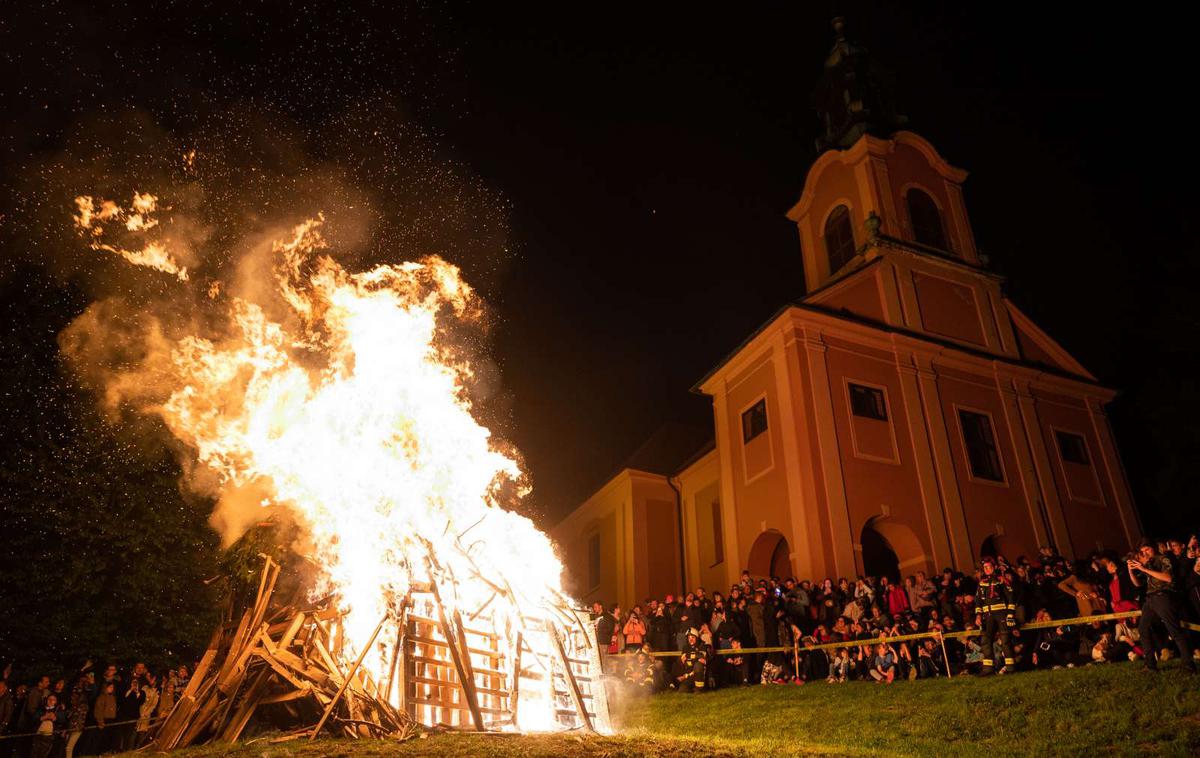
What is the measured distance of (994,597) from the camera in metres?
11.9

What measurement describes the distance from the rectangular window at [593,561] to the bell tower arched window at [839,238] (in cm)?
1661

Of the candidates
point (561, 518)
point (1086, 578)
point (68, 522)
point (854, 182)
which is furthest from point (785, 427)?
point (561, 518)

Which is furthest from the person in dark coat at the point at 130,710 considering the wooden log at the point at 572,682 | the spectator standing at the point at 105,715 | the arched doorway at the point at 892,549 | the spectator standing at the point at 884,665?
the arched doorway at the point at 892,549

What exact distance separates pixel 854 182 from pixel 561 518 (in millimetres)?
22347

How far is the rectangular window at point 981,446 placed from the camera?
22.8m

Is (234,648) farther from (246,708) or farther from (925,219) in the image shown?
(925,219)

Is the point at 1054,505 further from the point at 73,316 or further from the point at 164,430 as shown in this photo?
the point at 73,316

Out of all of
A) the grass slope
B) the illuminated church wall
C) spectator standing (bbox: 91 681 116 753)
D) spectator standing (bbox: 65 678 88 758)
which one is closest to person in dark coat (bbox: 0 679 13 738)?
spectator standing (bbox: 65 678 88 758)

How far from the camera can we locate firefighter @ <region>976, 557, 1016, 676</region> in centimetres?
1176

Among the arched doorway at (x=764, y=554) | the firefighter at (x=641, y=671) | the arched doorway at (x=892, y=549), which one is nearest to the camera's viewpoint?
the firefighter at (x=641, y=671)

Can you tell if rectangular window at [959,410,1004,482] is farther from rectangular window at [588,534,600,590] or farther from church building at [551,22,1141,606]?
rectangular window at [588,534,600,590]

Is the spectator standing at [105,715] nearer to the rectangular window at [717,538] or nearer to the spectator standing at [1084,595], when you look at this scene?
the spectator standing at [1084,595]

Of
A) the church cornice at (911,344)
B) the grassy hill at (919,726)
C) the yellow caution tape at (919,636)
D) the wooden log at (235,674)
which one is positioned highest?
the church cornice at (911,344)

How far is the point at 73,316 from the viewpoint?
61.0 ft
